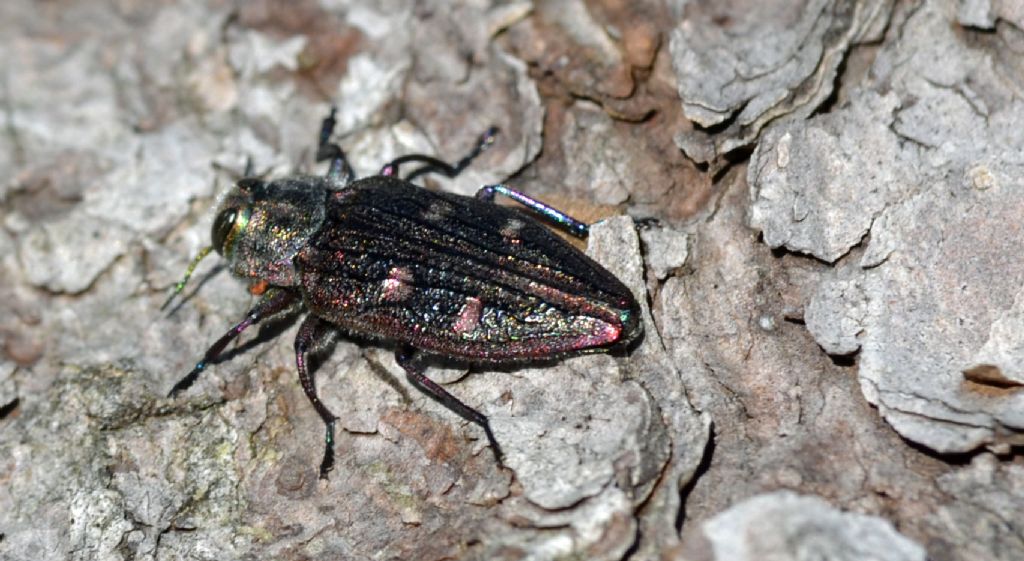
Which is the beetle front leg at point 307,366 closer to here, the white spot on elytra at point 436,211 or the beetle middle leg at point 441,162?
the white spot on elytra at point 436,211

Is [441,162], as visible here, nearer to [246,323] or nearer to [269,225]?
[269,225]

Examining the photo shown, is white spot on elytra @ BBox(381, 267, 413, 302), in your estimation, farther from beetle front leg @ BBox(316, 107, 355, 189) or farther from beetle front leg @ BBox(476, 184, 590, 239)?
beetle front leg @ BBox(316, 107, 355, 189)

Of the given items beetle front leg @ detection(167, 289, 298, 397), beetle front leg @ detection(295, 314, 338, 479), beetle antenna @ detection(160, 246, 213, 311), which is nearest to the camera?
beetle front leg @ detection(295, 314, 338, 479)

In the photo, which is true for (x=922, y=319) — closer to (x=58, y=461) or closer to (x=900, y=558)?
(x=900, y=558)

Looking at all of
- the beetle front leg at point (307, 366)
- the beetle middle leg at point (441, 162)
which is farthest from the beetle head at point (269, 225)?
the beetle middle leg at point (441, 162)

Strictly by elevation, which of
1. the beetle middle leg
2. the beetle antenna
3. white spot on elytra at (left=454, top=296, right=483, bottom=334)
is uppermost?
the beetle middle leg

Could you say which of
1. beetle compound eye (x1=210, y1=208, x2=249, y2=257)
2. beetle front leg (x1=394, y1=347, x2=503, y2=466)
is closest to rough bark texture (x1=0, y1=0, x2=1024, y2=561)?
beetle front leg (x1=394, y1=347, x2=503, y2=466)

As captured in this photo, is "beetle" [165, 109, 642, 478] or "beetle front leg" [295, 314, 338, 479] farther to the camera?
"beetle front leg" [295, 314, 338, 479]

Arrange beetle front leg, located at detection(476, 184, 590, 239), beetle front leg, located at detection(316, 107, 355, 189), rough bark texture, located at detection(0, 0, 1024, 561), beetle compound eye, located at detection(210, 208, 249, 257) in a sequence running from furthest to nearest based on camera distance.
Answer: beetle front leg, located at detection(316, 107, 355, 189) → beetle compound eye, located at detection(210, 208, 249, 257) → beetle front leg, located at detection(476, 184, 590, 239) → rough bark texture, located at detection(0, 0, 1024, 561)
